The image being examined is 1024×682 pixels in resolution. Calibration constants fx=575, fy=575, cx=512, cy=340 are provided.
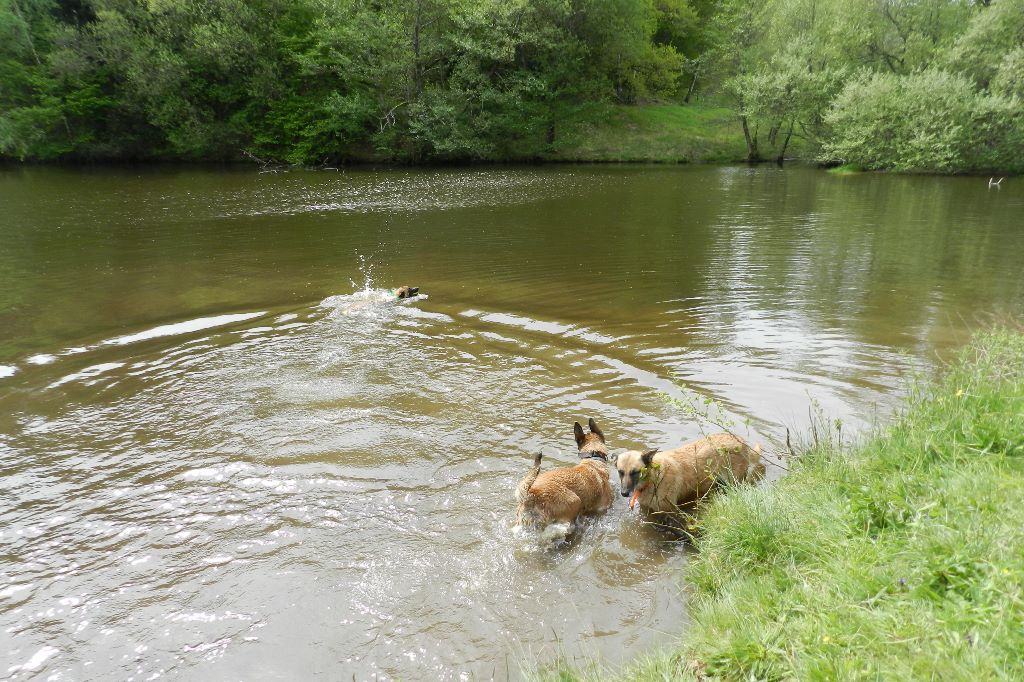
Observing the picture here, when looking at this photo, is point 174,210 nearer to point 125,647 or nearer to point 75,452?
point 75,452

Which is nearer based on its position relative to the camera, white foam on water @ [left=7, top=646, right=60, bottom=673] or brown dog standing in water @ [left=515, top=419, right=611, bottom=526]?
white foam on water @ [left=7, top=646, right=60, bottom=673]

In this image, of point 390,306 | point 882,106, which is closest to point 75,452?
point 390,306

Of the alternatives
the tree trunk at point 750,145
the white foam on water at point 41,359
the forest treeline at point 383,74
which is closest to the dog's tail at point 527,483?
the white foam on water at point 41,359

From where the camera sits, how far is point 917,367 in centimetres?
745

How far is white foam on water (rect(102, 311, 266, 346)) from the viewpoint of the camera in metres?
9.52

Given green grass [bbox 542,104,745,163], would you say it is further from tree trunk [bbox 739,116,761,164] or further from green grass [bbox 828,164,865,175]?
green grass [bbox 828,164,865,175]

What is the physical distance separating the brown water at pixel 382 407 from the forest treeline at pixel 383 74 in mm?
27519

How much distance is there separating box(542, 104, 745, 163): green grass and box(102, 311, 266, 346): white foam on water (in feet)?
131

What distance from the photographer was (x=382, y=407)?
279 inches

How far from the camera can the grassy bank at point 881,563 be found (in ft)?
8.29

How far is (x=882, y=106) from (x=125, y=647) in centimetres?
4396

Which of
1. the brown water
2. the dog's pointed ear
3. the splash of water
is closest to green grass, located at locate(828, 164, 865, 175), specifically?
the brown water

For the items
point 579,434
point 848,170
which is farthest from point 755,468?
point 848,170

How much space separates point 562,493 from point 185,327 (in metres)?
8.35
